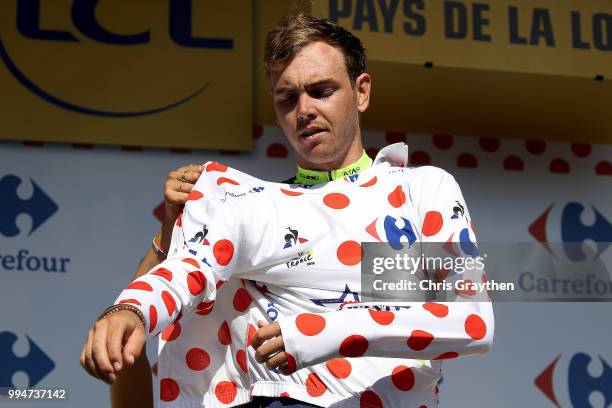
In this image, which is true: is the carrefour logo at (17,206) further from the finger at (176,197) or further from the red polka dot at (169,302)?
the red polka dot at (169,302)

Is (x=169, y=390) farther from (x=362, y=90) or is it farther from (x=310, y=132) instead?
(x=362, y=90)

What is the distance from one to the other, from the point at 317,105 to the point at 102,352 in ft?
2.30

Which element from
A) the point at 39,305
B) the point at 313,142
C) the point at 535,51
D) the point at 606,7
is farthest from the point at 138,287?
the point at 606,7

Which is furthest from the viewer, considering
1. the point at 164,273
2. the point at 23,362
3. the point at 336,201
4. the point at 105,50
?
the point at 105,50

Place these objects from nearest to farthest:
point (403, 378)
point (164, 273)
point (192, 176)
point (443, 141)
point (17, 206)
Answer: point (164, 273) → point (403, 378) → point (192, 176) → point (17, 206) → point (443, 141)

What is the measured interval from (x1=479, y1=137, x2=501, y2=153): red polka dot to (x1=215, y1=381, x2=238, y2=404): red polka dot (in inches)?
72.1

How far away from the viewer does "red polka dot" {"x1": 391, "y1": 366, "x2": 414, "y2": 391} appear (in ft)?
4.92

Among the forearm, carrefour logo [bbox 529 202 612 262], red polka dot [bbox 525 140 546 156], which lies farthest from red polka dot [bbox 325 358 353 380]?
red polka dot [bbox 525 140 546 156]

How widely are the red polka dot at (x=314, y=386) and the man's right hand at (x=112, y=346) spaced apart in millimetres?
315

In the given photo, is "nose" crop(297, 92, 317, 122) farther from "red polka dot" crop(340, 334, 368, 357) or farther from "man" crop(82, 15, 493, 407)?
"red polka dot" crop(340, 334, 368, 357)

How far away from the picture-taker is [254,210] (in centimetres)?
158

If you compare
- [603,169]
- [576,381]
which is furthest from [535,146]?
[576,381]

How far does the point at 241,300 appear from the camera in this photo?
5.16ft

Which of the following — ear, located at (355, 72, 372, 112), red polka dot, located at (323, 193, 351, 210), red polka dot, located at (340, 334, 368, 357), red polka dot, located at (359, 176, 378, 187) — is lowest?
red polka dot, located at (340, 334, 368, 357)
